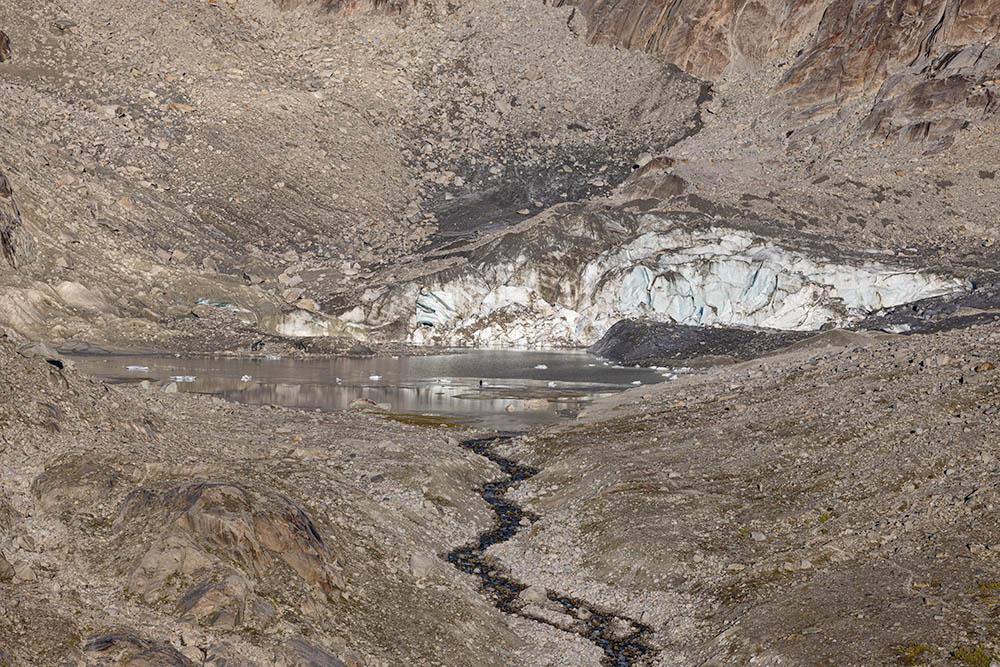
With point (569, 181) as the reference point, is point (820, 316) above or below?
below

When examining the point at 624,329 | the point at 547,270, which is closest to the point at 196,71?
the point at 547,270

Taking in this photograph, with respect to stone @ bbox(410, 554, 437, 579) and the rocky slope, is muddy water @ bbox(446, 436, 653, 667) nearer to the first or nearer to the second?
the rocky slope

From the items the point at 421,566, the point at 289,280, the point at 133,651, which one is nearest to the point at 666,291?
the point at 289,280

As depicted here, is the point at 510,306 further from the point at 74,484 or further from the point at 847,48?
the point at 74,484

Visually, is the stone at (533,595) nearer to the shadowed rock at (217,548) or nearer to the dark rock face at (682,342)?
the shadowed rock at (217,548)

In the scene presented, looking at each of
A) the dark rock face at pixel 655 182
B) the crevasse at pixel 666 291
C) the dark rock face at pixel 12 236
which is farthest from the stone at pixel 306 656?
the dark rock face at pixel 655 182

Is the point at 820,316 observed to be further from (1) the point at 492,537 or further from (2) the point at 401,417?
(1) the point at 492,537

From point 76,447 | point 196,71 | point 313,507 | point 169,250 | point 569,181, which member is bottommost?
point 313,507
